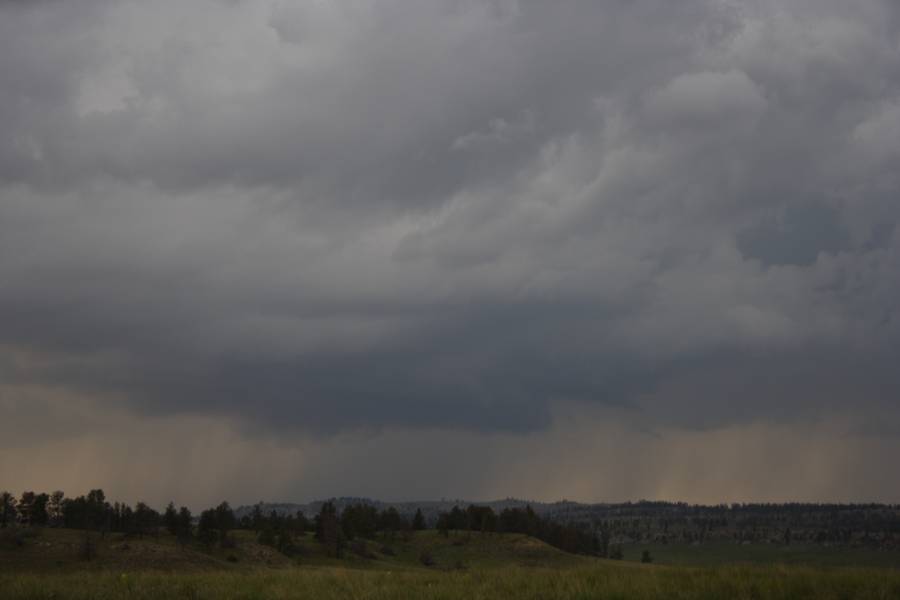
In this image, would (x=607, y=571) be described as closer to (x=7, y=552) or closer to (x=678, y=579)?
(x=678, y=579)

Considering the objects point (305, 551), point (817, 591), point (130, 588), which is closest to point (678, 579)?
point (817, 591)

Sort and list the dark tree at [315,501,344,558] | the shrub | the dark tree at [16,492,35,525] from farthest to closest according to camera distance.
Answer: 1. the dark tree at [16,492,35,525]
2. the dark tree at [315,501,344,558]
3. the shrub

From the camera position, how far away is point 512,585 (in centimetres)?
1948

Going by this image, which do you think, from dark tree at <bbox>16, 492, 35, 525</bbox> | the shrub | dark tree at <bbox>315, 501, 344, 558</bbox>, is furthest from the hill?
dark tree at <bbox>16, 492, 35, 525</bbox>

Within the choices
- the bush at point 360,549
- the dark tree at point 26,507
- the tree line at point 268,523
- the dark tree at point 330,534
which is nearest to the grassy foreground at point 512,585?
the tree line at point 268,523

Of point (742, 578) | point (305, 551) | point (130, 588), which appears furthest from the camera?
point (305, 551)

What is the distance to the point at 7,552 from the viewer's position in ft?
215

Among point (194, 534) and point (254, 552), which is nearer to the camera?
point (254, 552)

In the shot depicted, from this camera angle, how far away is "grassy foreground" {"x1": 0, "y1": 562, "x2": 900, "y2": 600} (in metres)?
17.4

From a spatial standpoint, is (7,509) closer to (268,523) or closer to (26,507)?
(26,507)

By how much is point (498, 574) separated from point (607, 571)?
281cm

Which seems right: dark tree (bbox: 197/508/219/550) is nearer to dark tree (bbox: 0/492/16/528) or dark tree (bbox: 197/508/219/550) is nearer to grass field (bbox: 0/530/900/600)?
dark tree (bbox: 0/492/16/528)

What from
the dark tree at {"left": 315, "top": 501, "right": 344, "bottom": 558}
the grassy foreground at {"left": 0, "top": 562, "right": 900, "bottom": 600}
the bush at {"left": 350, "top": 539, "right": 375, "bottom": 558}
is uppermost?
the grassy foreground at {"left": 0, "top": 562, "right": 900, "bottom": 600}

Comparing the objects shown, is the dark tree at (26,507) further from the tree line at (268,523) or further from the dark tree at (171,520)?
the dark tree at (171,520)
